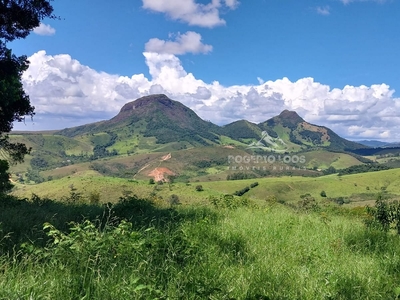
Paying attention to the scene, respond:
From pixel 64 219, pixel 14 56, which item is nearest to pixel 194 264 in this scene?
pixel 64 219

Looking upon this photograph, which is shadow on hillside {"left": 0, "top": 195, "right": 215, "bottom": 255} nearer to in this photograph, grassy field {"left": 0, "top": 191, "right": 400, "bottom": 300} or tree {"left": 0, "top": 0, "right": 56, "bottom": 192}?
grassy field {"left": 0, "top": 191, "right": 400, "bottom": 300}

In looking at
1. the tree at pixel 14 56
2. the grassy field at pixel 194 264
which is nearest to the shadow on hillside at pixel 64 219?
the grassy field at pixel 194 264

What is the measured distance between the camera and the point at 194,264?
493cm

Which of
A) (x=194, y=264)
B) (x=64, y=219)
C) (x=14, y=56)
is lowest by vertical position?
(x=194, y=264)

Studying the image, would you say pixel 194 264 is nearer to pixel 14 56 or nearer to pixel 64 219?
pixel 64 219

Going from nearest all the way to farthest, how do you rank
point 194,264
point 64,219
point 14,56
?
point 194,264 → point 64,219 → point 14,56

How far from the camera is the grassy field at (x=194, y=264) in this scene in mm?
3816

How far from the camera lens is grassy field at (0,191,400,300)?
12.5 ft

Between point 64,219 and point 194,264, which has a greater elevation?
point 64,219

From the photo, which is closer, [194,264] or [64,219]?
[194,264]

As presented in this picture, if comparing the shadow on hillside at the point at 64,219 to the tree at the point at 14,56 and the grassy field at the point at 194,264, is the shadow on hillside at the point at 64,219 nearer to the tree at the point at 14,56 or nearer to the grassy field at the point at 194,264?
the grassy field at the point at 194,264

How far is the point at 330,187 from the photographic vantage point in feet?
545

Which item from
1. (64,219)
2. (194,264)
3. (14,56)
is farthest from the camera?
(14,56)

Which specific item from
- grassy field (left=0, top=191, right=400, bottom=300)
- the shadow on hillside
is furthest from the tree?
grassy field (left=0, top=191, right=400, bottom=300)
